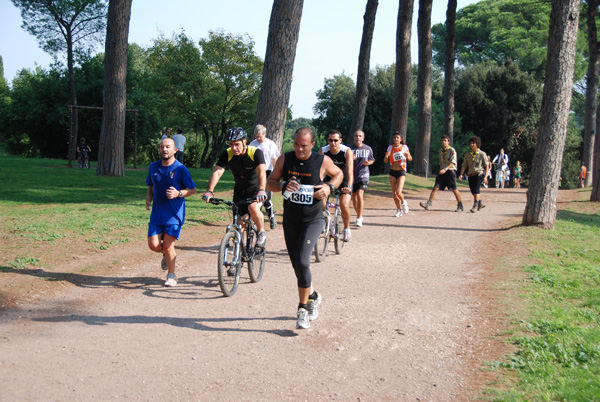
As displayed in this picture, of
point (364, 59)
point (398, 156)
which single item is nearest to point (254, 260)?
point (398, 156)

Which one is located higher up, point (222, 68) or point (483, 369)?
point (222, 68)

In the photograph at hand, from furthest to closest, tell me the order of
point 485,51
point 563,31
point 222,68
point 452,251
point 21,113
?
point 485,51 < point 222,68 < point 21,113 < point 563,31 < point 452,251

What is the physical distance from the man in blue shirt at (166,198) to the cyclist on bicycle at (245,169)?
1.41 ft

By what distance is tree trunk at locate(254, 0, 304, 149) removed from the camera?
13.1m

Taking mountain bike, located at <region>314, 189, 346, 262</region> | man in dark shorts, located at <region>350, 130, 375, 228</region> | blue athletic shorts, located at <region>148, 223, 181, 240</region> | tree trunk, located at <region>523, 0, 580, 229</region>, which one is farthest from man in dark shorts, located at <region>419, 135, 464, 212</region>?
blue athletic shorts, located at <region>148, 223, 181, 240</region>

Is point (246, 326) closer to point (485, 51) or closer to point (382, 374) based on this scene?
point (382, 374)

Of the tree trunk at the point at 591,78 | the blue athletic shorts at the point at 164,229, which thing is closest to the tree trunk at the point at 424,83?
the tree trunk at the point at 591,78

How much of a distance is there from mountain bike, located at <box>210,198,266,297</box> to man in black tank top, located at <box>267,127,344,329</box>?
1147mm

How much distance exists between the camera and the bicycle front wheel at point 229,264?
668cm

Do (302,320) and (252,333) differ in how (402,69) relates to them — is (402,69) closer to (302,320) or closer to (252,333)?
(302,320)

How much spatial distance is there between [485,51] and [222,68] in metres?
27.7

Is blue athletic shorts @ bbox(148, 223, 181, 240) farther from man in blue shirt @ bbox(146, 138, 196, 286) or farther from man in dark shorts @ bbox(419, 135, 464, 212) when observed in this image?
man in dark shorts @ bbox(419, 135, 464, 212)

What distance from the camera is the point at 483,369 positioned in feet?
15.7

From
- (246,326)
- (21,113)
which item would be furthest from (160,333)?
(21,113)
